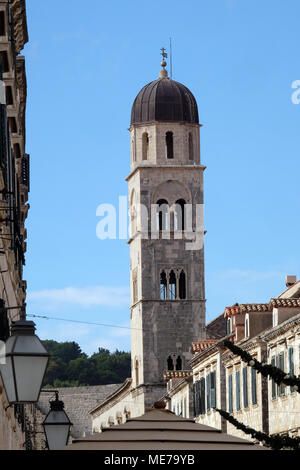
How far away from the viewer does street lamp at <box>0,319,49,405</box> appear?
11398 mm

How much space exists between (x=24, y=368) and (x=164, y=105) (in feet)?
272

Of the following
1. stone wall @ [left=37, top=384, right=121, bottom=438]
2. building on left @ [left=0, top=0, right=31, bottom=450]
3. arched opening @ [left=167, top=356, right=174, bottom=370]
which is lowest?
building on left @ [left=0, top=0, right=31, bottom=450]

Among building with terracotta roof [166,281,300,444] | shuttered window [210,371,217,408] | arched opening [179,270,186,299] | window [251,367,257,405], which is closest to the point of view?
building with terracotta roof [166,281,300,444]

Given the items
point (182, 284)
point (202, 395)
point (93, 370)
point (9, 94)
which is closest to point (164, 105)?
point (182, 284)

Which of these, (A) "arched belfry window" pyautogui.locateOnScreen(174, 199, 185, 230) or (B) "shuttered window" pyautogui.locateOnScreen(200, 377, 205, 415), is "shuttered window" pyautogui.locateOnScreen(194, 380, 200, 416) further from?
(A) "arched belfry window" pyautogui.locateOnScreen(174, 199, 185, 230)

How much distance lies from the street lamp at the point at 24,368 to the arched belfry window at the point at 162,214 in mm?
81446

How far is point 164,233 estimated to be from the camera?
92625mm

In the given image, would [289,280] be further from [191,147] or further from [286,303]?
[191,147]

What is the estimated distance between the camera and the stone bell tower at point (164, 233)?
90750 millimetres

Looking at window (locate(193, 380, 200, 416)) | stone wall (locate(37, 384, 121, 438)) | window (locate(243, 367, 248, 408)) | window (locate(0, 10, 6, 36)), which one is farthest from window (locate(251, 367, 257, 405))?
stone wall (locate(37, 384, 121, 438))

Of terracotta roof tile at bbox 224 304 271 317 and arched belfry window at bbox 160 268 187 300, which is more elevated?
arched belfry window at bbox 160 268 187 300

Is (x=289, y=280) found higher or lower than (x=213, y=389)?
higher

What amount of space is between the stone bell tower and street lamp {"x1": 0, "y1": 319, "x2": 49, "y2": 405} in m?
78.7
